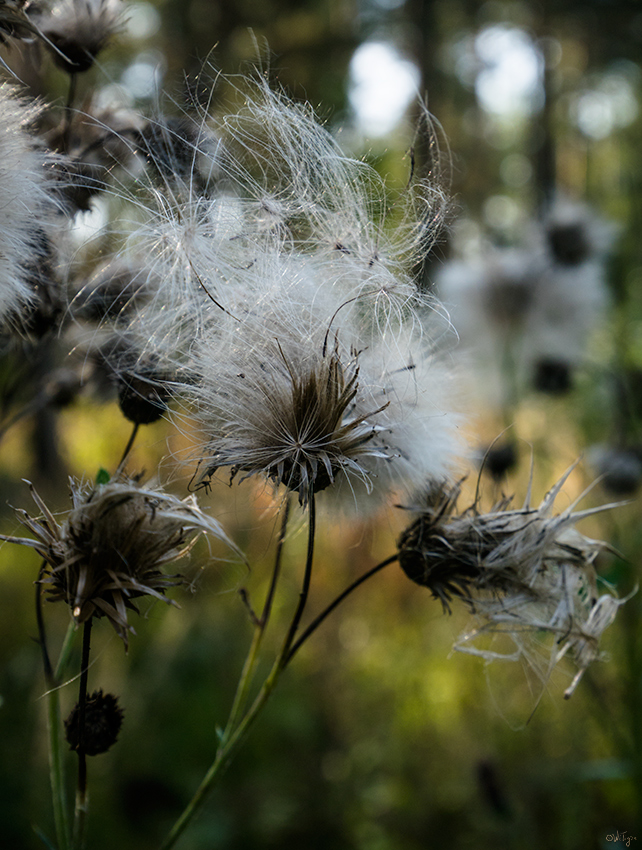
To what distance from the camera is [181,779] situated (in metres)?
3.43

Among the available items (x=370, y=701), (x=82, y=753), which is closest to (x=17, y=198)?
(x=82, y=753)

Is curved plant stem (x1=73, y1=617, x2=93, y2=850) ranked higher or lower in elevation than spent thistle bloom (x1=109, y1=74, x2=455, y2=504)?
lower

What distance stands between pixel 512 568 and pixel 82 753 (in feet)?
2.65

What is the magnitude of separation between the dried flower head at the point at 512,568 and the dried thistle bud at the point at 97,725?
59 centimetres

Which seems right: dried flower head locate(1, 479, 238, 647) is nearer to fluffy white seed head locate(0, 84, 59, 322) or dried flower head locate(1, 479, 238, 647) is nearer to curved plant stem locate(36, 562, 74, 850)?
curved plant stem locate(36, 562, 74, 850)

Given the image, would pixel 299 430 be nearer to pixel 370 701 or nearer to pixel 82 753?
A: pixel 82 753

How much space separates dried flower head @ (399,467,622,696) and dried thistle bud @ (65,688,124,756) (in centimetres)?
59

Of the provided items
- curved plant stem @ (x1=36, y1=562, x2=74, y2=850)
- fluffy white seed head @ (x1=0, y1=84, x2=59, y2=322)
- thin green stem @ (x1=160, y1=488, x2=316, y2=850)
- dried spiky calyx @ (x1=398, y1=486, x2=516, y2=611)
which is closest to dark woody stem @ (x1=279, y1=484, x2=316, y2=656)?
thin green stem @ (x1=160, y1=488, x2=316, y2=850)

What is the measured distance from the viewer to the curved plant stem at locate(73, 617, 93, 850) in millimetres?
1015

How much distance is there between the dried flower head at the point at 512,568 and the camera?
49.9 inches

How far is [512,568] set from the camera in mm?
1278

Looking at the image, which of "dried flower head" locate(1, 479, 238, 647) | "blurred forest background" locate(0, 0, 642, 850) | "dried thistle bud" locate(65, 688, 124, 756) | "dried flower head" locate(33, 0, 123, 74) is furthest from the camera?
"blurred forest background" locate(0, 0, 642, 850)

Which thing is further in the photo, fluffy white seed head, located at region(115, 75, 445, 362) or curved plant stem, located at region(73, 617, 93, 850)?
fluffy white seed head, located at region(115, 75, 445, 362)

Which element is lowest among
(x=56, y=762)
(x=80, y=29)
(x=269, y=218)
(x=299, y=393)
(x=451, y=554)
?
(x=56, y=762)
